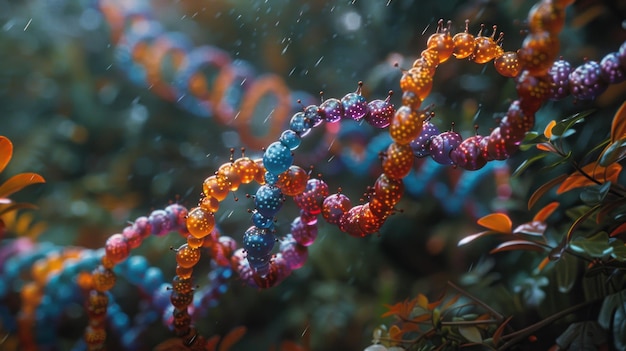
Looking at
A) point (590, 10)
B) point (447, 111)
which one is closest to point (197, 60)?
point (447, 111)

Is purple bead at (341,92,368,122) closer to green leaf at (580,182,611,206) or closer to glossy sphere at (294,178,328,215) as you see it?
glossy sphere at (294,178,328,215)

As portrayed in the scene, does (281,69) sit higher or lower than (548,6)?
higher

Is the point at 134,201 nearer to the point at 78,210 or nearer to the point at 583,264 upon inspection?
the point at 78,210

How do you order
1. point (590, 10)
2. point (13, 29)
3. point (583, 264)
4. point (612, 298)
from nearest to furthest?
point (612, 298) → point (583, 264) → point (590, 10) → point (13, 29)

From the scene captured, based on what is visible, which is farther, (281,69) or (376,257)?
(281,69)

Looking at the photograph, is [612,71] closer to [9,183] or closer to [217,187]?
[217,187]

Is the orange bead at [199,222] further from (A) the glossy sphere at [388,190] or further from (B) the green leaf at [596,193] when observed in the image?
(B) the green leaf at [596,193]

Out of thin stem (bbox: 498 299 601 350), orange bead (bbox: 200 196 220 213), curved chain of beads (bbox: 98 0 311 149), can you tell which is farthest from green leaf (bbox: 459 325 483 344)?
→ curved chain of beads (bbox: 98 0 311 149)
